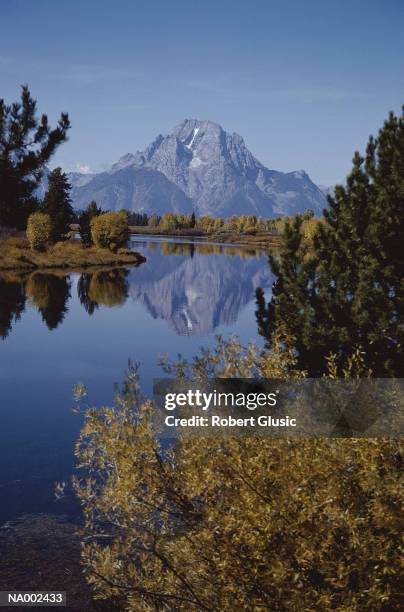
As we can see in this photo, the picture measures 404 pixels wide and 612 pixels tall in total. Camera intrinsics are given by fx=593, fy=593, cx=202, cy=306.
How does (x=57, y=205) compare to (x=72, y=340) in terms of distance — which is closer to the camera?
(x=72, y=340)

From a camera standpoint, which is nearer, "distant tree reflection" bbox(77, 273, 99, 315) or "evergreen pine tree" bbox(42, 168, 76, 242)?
"distant tree reflection" bbox(77, 273, 99, 315)

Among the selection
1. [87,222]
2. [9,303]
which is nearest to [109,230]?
[87,222]

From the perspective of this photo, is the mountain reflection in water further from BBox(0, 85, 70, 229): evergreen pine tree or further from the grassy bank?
BBox(0, 85, 70, 229): evergreen pine tree

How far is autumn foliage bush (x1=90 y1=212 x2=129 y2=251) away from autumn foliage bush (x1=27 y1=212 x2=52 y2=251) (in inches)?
636

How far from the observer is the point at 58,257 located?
119062 mm

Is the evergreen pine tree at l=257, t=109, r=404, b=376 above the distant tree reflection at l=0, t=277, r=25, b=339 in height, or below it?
below

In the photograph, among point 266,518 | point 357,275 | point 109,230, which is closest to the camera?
point 266,518

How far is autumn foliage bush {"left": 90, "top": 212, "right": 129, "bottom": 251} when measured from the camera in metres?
133

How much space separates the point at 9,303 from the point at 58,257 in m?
51.4

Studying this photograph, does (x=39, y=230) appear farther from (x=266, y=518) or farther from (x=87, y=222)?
(x=266, y=518)

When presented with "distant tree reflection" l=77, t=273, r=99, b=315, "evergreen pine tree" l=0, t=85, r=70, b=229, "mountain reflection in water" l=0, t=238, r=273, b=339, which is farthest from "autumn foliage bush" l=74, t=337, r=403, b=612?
"distant tree reflection" l=77, t=273, r=99, b=315

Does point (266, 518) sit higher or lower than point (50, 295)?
lower

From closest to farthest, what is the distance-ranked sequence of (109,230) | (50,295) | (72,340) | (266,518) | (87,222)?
(266,518)
(72,340)
(50,295)
(109,230)
(87,222)

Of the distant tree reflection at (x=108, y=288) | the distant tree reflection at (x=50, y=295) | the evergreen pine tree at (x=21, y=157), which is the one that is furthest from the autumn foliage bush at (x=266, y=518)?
the distant tree reflection at (x=108, y=288)
